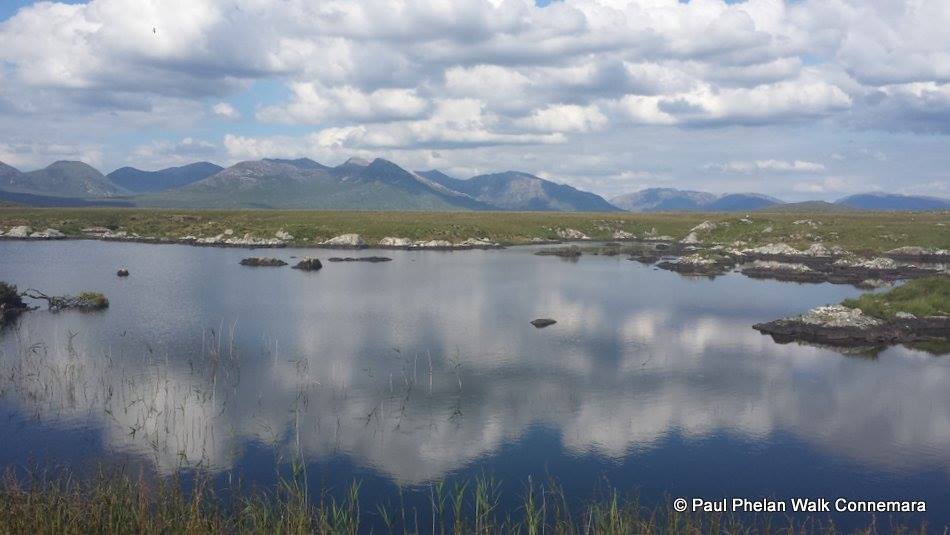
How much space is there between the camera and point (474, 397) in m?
34.7

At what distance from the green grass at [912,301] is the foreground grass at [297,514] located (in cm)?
3856

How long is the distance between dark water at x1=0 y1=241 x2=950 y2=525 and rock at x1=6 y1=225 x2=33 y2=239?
8528 centimetres

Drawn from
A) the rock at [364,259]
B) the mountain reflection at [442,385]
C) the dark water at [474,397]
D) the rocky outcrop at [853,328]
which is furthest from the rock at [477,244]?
the rocky outcrop at [853,328]

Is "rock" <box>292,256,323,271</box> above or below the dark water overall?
above

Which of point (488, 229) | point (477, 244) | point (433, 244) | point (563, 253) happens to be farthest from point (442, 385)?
point (488, 229)

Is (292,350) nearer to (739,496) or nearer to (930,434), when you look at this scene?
(739,496)

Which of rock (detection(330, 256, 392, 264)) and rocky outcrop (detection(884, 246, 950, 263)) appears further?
rock (detection(330, 256, 392, 264))

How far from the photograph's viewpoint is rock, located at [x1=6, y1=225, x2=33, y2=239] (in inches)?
5162

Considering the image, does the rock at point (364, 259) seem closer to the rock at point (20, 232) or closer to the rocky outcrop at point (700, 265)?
the rocky outcrop at point (700, 265)

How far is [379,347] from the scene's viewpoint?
45.6 metres

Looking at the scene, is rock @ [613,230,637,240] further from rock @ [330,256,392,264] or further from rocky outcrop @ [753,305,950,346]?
rocky outcrop @ [753,305,950,346]

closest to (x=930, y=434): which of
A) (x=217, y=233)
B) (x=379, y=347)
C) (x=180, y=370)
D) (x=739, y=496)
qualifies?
(x=739, y=496)

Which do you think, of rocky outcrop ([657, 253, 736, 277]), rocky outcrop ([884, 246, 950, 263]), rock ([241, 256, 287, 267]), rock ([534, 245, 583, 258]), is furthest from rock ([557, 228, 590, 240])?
rock ([241, 256, 287, 267])

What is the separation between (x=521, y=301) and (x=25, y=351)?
43.8m
